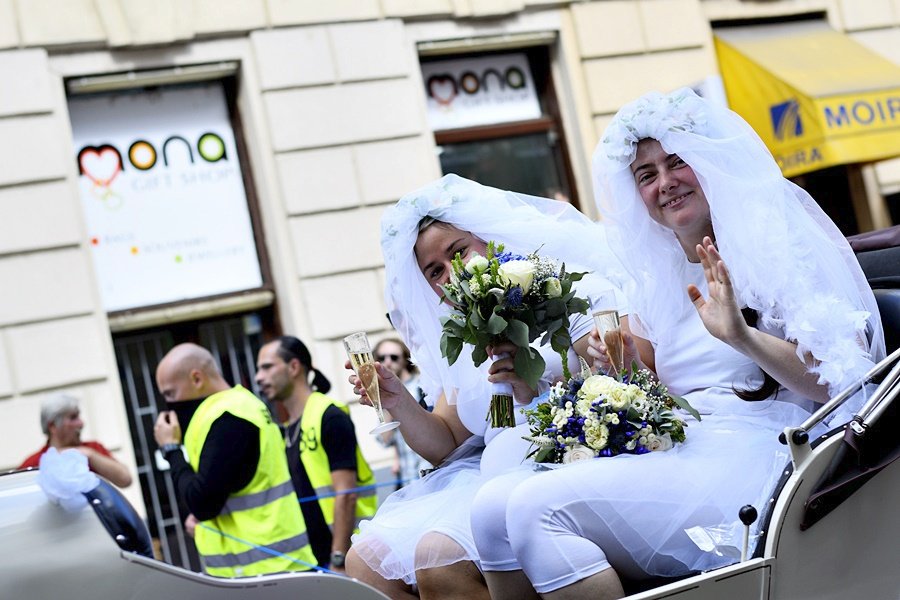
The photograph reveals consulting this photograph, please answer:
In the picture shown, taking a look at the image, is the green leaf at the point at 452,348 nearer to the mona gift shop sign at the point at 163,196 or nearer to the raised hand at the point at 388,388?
the raised hand at the point at 388,388

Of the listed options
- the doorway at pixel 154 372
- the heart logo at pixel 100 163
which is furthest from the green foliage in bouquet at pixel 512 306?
the heart logo at pixel 100 163

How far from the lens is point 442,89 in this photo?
9.14 meters

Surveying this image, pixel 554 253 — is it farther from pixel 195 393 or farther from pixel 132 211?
pixel 132 211

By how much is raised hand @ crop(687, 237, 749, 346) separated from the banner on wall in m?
6.15

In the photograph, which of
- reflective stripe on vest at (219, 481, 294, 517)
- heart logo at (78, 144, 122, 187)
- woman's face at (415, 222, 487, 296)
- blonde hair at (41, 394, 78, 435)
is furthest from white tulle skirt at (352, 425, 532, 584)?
heart logo at (78, 144, 122, 187)

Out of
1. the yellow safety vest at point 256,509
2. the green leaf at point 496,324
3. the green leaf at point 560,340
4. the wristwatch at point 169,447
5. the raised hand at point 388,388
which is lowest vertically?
the yellow safety vest at point 256,509

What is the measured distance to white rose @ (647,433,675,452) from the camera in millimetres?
3000

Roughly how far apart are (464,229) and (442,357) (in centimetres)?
41

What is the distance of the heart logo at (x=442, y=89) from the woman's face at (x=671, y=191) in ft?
19.1

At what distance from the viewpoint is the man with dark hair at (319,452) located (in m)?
5.54

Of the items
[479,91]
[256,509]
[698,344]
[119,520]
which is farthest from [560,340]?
[479,91]

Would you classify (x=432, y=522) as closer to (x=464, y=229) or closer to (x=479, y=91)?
(x=464, y=229)

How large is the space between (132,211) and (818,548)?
6196 millimetres

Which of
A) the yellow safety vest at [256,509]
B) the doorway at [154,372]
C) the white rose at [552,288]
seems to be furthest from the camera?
the doorway at [154,372]
